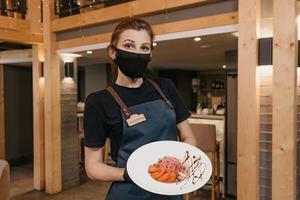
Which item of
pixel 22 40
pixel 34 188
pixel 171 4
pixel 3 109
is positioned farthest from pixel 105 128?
pixel 3 109

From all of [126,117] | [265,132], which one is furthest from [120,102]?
[265,132]

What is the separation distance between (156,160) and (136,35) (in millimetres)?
461

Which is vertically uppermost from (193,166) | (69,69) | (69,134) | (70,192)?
(69,69)

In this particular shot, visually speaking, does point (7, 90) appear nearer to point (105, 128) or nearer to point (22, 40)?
point (22, 40)

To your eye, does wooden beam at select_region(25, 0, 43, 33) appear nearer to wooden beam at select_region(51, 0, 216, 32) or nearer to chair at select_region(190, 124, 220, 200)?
wooden beam at select_region(51, 0, 216, 32)

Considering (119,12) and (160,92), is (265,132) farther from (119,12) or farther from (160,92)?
(119,12)

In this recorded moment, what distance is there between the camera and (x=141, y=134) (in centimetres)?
117

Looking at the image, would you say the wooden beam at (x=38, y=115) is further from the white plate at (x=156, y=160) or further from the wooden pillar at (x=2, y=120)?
the white plate at (x=156, y=160)

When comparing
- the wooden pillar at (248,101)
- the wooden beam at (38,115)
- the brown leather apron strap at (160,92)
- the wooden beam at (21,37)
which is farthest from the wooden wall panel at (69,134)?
the brown leather apron strap at (160,92)

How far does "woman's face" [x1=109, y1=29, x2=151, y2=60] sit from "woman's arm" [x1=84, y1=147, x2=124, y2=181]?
395 millimetres

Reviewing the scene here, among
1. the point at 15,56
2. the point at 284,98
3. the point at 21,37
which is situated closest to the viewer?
the point at 284,98

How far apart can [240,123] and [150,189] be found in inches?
71.8

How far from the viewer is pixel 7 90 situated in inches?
235

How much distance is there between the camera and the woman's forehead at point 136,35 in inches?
45.0
